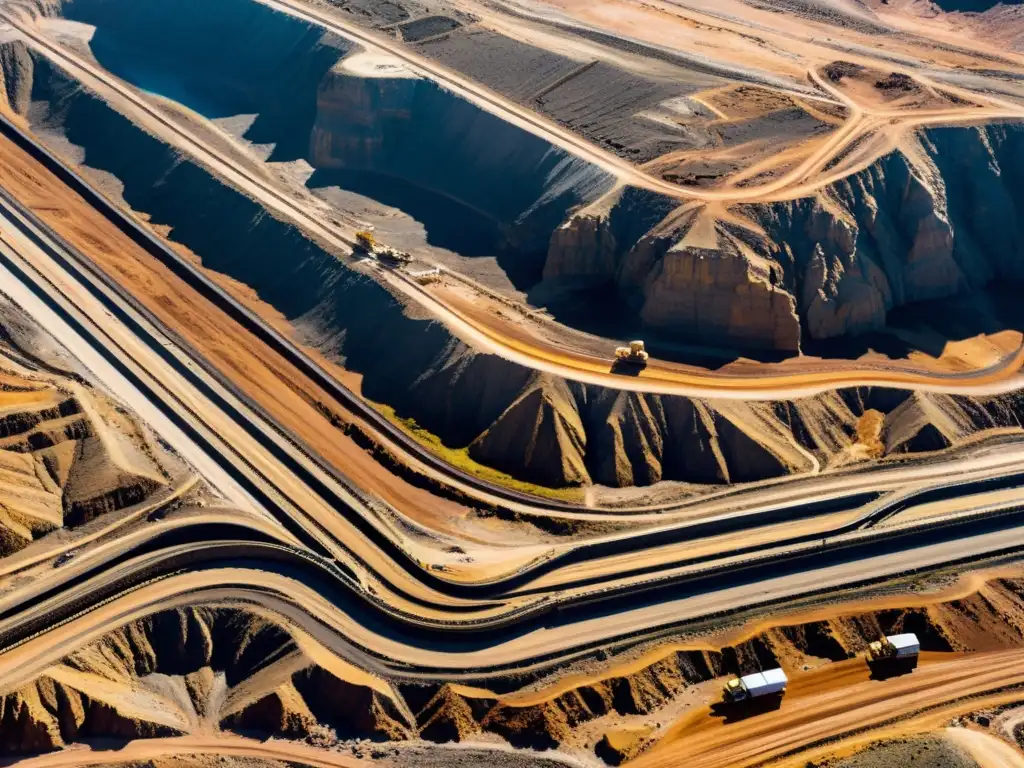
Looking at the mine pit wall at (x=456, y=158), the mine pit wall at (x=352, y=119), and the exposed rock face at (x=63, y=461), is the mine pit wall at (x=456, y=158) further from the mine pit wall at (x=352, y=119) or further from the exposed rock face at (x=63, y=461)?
the exposed rock face at (x=63, y=461)

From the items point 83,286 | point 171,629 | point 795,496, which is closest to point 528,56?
point 83,286

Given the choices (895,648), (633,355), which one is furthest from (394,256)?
(895,648)

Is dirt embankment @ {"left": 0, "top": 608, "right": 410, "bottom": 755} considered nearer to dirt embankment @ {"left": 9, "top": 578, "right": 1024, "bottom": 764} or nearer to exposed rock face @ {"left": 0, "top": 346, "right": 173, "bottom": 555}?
dirt embankment @ {"left": 9, "top": 578, "right": 1024, "bottom": 764}

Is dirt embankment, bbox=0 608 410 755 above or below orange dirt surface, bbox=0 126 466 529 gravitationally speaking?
below

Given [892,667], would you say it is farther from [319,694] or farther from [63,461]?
[63,461]

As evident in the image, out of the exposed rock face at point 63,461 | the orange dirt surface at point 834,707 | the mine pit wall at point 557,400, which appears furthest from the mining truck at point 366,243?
the orange dirt surface at point 834,707

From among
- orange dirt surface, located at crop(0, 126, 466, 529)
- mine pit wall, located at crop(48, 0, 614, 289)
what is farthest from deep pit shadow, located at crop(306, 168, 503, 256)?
orange dirt surface, located at crop(0, 126, 466, 529)
